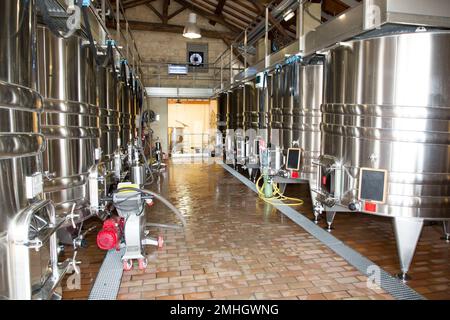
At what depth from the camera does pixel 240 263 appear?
337 centimetres

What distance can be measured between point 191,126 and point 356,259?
47.4 feet

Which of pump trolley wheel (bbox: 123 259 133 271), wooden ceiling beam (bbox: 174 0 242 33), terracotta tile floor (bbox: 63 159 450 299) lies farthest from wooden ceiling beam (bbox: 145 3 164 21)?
pump trolley wheel (bbox: 123 259 133 271)

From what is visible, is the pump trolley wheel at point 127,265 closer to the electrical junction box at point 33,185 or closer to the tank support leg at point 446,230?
the electrical junction box at point 33,185

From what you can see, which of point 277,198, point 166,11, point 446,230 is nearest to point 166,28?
point 166,11

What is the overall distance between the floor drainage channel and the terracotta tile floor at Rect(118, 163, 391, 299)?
76 mm

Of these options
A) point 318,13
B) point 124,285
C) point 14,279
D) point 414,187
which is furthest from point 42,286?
point 318,13

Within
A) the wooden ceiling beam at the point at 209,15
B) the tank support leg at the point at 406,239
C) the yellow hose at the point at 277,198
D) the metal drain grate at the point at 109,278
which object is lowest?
the metal drain grate at the point at 109,278

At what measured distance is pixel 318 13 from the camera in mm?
8359

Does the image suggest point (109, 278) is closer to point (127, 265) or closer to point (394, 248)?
point (127, 265)

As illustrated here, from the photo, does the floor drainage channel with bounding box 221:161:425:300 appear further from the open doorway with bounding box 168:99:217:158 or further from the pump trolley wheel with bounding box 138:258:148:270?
the open doorway with bounding box 168:99:217:158

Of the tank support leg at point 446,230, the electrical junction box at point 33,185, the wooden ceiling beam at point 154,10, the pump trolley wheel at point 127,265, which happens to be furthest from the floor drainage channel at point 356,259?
the wooden ceiling beam at point 154,10

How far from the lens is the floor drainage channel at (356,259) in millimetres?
2798

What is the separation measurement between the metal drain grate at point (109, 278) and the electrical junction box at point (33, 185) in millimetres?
1116

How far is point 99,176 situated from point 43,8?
1.80 metres
